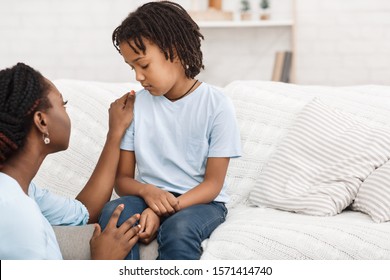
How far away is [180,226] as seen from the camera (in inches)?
63.9

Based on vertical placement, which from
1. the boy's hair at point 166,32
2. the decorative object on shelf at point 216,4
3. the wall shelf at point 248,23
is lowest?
the wall shelf at point 248,23

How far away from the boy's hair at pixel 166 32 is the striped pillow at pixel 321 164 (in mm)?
423

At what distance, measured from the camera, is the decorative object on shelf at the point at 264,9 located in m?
3.64

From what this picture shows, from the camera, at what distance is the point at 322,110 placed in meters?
2.15

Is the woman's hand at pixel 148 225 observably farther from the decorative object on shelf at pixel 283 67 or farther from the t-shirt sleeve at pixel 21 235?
the decorative object on shelf at pixel 283 67

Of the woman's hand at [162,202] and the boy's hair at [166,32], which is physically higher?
the boy's hair at [166,32]

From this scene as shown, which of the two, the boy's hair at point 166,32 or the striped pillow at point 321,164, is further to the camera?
the striped pillow at point 321,164

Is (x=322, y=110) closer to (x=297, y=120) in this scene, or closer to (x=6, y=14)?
(x=297, y=120)

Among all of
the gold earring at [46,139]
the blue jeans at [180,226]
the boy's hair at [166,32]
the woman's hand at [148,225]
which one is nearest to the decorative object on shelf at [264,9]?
the boy's hair at [166,32]

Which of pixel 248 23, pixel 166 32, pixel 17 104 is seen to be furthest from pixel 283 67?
pixel 17 104

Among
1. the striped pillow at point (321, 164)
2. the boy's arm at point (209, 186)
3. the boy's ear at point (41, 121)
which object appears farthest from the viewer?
the striped pillow at point (321, 164)

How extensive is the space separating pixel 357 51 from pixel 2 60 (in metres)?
1.99

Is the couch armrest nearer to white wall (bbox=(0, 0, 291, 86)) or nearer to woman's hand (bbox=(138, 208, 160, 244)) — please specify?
woman's hand (bbox=(138, 208, 160, 244))
